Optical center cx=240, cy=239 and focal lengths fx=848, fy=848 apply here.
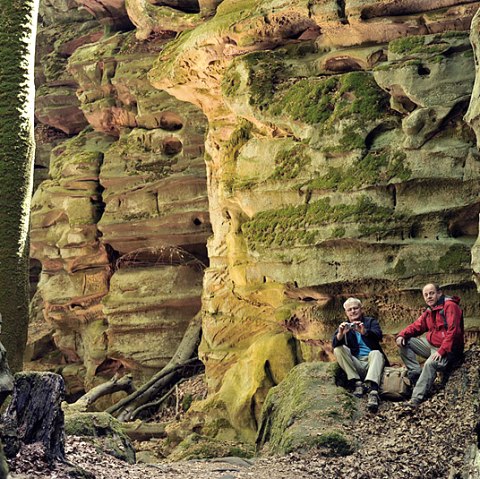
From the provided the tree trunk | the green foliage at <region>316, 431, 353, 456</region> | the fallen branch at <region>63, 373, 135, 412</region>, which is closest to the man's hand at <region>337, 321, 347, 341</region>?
the green foliage at <region>316, 431, 353, 456</region>

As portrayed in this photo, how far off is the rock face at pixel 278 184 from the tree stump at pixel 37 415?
5120mm

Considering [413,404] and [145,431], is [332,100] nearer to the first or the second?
[413,404]

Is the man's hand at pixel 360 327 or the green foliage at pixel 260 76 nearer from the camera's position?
the man's hand at pixel 360 327

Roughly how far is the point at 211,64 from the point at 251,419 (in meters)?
7.23

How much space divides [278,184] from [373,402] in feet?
18.3

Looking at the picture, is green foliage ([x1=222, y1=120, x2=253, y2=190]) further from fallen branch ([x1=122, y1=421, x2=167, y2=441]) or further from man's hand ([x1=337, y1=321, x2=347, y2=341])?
man's hand ([x1=337, y1=321, x2=347, y2=341])

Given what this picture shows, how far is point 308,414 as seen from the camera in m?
10.6

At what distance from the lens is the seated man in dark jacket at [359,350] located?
11023 millimetres

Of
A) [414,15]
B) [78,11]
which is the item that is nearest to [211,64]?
[414,15]

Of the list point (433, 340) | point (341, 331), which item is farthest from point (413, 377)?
point (341, 331)

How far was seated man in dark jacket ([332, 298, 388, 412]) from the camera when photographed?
434 inches

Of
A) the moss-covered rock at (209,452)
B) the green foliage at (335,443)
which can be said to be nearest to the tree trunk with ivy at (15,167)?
the moss-covered rock at (209,452)

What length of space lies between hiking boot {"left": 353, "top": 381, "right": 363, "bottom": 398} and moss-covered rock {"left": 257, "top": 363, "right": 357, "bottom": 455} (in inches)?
5.9

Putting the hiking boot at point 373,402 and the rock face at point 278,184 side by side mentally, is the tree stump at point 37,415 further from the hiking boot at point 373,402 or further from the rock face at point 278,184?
the rock face at point 278,184
